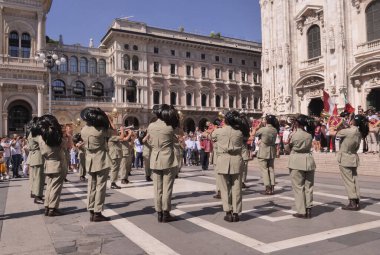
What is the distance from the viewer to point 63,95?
148 feet

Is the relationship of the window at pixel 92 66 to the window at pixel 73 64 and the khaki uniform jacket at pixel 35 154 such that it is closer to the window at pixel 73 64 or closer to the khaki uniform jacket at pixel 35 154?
the window at pixel 73 64

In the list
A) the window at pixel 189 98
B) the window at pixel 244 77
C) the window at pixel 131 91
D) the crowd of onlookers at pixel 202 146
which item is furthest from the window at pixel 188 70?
the crowd of onlookers at pixel 202 146

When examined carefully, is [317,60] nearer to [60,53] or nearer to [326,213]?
[326,213]

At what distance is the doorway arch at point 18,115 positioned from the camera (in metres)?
39.6

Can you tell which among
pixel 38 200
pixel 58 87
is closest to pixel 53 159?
pixel 38 200

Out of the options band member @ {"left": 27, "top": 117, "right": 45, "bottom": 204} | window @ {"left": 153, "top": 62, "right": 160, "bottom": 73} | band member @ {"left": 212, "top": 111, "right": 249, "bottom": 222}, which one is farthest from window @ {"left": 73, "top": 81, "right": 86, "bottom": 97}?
band member @ {"left": 212, "top": 111, "right": 249, "bottom": 222}

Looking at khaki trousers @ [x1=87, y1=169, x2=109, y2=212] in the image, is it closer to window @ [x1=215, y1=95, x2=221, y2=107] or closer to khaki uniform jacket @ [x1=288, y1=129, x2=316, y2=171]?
khaki uniform jacket @ [x1=288, y1=129, x2=316, y2=171]

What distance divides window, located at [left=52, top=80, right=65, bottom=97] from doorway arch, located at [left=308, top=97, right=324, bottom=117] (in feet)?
103

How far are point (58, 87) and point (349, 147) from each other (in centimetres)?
4383

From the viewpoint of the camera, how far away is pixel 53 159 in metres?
7.03

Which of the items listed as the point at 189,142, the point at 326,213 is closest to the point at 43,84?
the point at 189,142

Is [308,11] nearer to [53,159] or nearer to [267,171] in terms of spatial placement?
[267,171]

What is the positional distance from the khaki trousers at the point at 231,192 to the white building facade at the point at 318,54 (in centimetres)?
Answer: 2270

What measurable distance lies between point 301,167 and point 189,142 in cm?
1528
